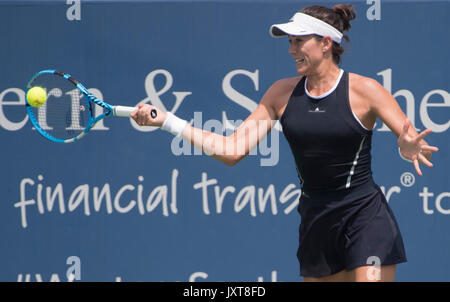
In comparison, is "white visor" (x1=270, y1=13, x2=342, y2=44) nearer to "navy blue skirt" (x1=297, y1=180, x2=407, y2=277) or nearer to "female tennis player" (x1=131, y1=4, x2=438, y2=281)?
"female tennis player" (x1=131, y1=4, x2=438, y2=281)

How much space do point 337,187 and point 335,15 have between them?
0.85m

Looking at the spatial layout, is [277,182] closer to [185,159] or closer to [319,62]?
[185,159]

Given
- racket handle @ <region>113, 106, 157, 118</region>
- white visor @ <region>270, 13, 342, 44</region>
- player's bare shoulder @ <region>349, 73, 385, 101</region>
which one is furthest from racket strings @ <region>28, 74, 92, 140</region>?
player's bare shoulder @ <region>349, 73, 385, 101</region>

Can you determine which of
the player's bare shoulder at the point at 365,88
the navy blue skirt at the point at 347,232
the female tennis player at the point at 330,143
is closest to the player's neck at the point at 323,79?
the female tennis player at the point at 330,143

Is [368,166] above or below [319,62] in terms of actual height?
below

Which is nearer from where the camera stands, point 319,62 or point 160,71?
point 319,62

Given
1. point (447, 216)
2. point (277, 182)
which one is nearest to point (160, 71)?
point (277, 182)

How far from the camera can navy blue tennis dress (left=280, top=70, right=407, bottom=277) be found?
10.7 feet

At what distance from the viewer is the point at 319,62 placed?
11.2 feet

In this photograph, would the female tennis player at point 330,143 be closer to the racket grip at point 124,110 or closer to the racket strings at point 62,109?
the racket grip at point 124,110

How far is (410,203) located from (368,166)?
4.53 ft

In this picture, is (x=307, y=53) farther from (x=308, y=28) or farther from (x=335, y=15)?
(x=335, y=15)

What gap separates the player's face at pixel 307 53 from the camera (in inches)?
134

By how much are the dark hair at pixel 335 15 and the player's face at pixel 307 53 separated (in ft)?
0.36
